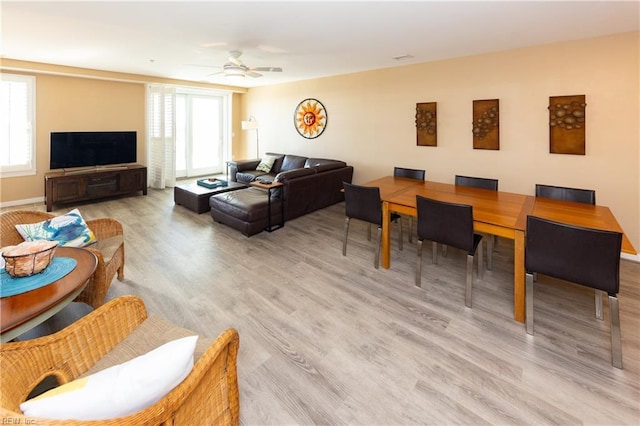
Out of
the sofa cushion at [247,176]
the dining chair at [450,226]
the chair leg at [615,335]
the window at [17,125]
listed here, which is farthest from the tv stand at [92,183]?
the chair leg at [615,335]

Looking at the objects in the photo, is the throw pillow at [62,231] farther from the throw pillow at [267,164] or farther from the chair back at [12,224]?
the throw pillow at [267,164]

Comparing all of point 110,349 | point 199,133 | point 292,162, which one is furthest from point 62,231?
point 199,133

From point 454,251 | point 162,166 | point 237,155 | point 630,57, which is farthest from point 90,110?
point 630,57

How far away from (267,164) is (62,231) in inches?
189

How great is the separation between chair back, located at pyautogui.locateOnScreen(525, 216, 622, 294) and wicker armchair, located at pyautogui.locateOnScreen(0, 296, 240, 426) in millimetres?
2102

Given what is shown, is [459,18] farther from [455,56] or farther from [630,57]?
[630,57]

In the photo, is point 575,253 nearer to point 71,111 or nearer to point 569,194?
point 569,194

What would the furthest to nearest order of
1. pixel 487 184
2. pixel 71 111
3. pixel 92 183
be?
pixel 71 111 → pixel 92 183 → pixel 487 184

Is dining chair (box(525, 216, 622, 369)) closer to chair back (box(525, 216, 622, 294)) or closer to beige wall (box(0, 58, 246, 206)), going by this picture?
chair back (box(525, 216, 622, 294))

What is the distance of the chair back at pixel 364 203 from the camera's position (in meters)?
3.25

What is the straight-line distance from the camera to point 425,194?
333 centimetres

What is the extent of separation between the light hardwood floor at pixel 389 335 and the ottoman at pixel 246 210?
485mm

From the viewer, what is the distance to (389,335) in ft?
7.57

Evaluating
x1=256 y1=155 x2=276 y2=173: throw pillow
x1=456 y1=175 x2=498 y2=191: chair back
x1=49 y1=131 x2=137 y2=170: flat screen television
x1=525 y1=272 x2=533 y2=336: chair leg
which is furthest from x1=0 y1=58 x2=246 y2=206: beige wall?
x1=525 y1=272 x2=533 y2=336: chair leg
